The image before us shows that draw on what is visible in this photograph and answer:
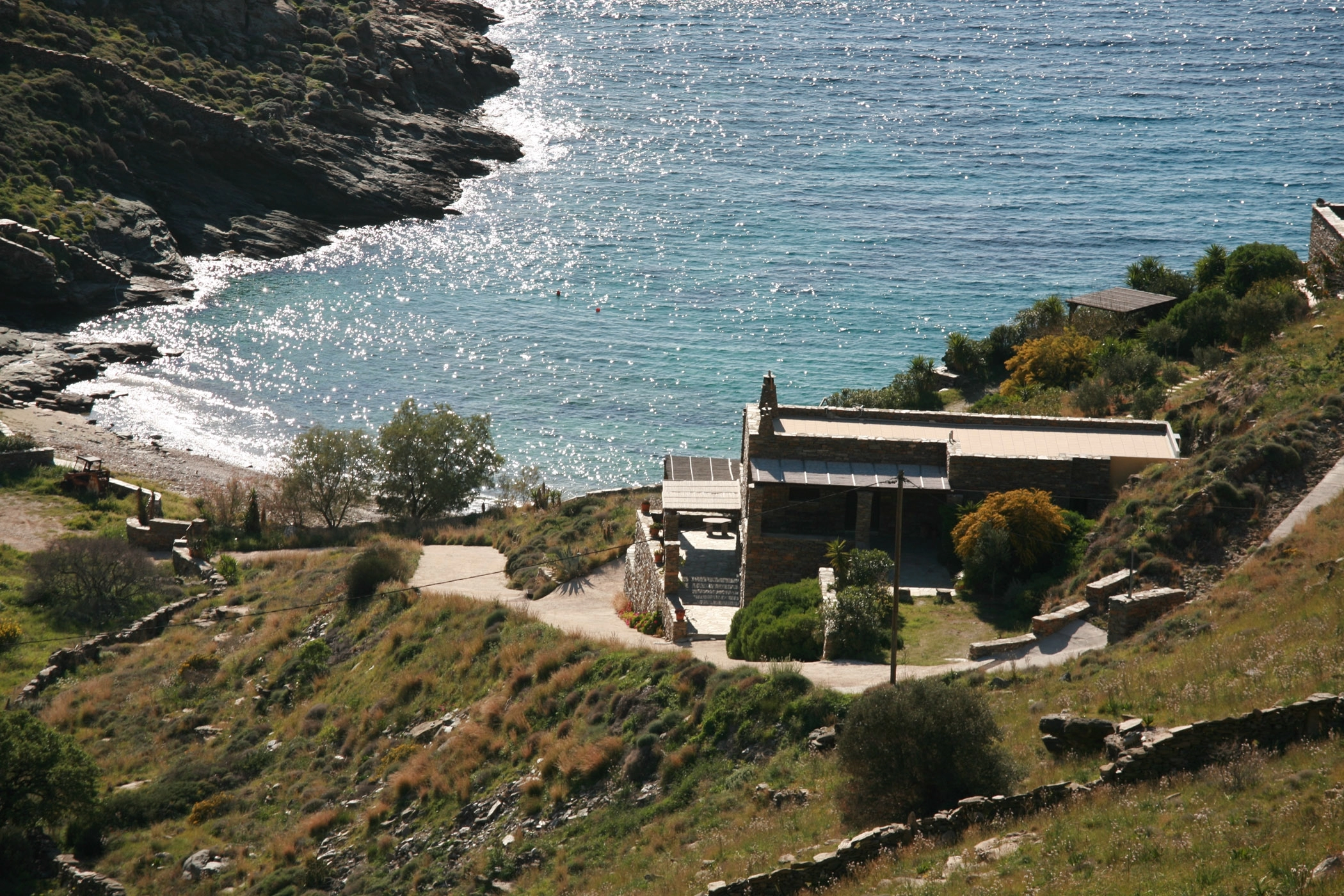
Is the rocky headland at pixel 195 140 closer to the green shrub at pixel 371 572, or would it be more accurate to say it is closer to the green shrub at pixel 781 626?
the green shrub at pixel 371 572

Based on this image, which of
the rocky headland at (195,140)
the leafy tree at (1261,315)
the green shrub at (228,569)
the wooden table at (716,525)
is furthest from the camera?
the rocky headland at (195,140)

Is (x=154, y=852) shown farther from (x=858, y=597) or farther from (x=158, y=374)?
(x=158, y=374)

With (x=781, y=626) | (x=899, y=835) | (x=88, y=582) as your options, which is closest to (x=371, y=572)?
(x=88, y=582)

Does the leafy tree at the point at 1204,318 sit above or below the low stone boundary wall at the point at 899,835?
above

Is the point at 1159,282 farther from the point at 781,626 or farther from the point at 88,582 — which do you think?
the point at 88,582

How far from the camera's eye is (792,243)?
104 m

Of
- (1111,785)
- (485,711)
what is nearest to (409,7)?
(485,711)

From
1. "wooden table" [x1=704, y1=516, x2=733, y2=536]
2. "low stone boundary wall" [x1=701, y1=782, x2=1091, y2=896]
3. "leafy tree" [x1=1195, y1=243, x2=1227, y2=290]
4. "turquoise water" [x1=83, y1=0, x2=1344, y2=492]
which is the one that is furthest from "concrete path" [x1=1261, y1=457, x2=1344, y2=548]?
"turquoise water" [x1=83, y1=0, x2=1344, y2=492]

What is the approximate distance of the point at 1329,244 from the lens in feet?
158

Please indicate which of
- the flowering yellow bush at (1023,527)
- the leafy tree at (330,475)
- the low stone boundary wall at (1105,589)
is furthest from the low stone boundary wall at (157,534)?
the low stone boundary wall at (1105,589)

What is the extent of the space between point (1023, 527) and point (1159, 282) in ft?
90.5

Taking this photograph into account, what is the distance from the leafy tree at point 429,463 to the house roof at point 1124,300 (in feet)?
88.8

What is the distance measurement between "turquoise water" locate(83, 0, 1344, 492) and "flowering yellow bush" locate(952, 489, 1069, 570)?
35260mm

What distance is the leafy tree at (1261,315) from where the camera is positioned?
4178 centimetres
